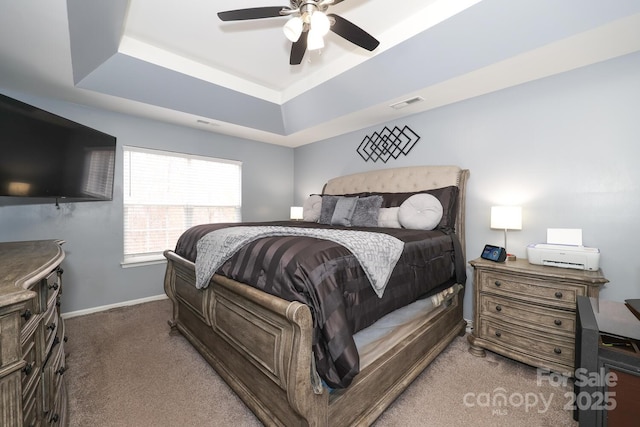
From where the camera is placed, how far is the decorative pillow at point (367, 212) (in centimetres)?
290

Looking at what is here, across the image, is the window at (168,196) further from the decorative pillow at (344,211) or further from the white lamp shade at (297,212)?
the decorative pillow at (344,211)

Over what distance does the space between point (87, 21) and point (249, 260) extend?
81.8 inches

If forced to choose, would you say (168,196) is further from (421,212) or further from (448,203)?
(448,203)

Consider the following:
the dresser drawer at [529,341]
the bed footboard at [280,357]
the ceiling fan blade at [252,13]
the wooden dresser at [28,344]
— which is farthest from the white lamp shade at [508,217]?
the wooden dresser at [28,344]

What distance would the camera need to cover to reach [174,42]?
2.58m

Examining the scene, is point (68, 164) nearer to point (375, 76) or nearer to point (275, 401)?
point (275, 401)

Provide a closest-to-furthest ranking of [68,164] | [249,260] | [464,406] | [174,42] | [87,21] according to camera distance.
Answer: [249,260], [464,406], [87,21], [68,164], [174,42]

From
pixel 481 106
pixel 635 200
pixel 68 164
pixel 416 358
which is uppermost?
pixel 481 106

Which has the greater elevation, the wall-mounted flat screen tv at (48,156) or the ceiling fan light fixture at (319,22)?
the ceiling fan light fixture at (319,22)

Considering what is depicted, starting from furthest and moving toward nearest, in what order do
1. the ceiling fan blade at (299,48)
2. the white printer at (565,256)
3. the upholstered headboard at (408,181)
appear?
the upholstered headboard at (408,181) → the ceiling fan blade at (299,48) → the white printer at (565,256)

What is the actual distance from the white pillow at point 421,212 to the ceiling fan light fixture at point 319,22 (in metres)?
1.72

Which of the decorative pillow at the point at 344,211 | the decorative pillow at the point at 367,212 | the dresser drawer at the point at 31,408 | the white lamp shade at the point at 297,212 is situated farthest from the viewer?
the white lamp shade at the point at 297,212

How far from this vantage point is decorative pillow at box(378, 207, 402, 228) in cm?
278

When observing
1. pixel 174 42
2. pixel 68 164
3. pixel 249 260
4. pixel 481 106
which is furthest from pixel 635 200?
pixel 68 164
